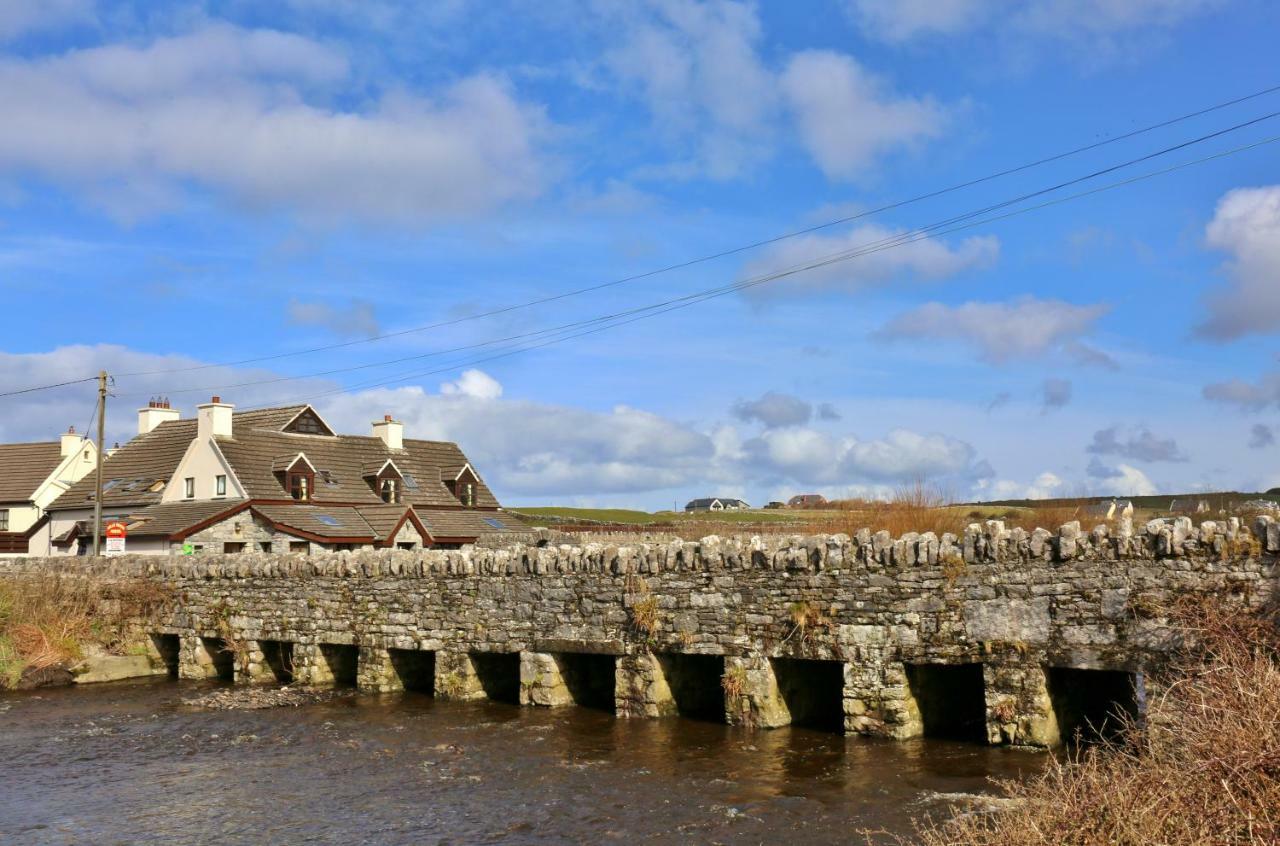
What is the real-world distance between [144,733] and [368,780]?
5.99 meters

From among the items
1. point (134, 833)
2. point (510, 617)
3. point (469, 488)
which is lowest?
point (134, 833)

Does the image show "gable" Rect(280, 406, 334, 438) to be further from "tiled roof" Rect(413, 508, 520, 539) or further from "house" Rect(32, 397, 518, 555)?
"tiled roof" Rect(413, 508, 520, 539)

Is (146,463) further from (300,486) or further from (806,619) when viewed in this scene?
(806,619)

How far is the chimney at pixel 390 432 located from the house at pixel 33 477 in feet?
47.8

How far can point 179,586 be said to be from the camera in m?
25.4

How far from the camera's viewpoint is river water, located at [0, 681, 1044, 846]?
38.2 ft

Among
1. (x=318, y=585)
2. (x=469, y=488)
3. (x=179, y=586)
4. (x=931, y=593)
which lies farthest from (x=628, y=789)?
(x=469, y=488)

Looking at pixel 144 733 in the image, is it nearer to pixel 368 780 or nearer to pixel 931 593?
pixel 368 780

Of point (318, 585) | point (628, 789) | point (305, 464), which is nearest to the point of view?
point (628, 789)

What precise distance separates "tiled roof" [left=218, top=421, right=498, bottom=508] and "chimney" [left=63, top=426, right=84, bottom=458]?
16.1 meters

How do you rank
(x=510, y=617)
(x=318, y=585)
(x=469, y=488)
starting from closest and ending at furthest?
1. (x=510, y=617)
2. (x=318, y=585)
3. (x=469, y=488)

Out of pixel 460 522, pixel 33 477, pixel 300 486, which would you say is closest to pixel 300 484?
pixel 300 486

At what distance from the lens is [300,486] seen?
42594mm

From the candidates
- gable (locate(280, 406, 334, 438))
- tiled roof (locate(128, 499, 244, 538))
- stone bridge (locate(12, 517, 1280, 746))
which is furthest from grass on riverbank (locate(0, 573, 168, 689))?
gable (locate(280, 406, 334, 438))
